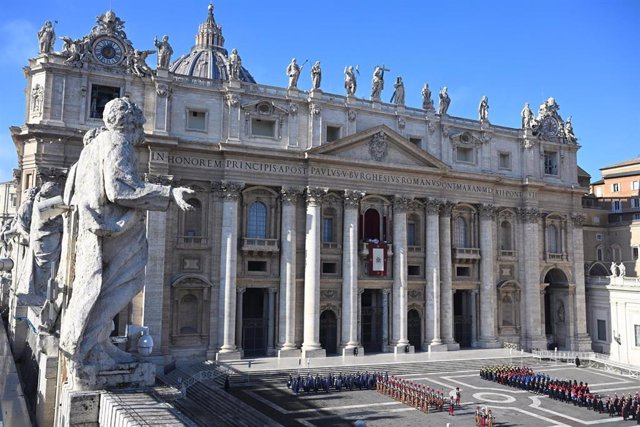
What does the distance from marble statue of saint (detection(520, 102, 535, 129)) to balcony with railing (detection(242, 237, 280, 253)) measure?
88.2 ft

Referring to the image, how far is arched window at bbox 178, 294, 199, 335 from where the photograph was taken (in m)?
36.3

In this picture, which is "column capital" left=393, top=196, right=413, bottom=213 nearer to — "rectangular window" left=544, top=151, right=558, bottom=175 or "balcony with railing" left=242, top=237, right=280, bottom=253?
"balcony with railing" left=242, top=237, right=280, bottom=253

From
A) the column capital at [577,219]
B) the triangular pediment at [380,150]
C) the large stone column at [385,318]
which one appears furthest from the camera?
the column capital at [577,219]

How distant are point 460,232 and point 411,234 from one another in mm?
4763

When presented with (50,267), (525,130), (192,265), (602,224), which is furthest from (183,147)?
(602,224)

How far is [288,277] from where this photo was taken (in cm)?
3819

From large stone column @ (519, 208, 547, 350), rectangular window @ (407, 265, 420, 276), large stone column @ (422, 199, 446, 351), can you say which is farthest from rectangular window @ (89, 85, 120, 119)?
large stone column @ (519, 208, 547, 350)

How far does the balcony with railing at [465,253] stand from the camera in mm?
44719

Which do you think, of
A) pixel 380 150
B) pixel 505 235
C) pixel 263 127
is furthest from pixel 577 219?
pixel 263 127

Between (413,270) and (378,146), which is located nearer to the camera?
(378,146)

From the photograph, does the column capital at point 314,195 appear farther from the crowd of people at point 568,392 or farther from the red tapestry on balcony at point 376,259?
the crowd of people at point 568,392

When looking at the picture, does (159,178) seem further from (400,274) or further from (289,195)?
(400,274)

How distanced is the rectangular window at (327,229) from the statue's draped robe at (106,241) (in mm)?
34438

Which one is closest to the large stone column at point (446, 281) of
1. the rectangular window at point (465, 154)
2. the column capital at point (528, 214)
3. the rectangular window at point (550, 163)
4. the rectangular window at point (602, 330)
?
the rectangular window at point (465, 154)
